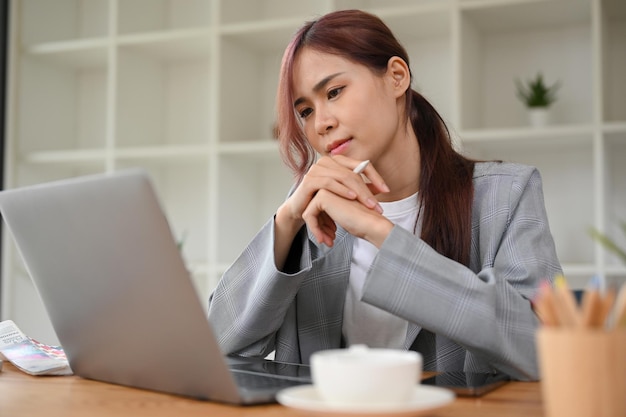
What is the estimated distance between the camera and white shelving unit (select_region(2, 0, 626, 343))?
8.71 feet

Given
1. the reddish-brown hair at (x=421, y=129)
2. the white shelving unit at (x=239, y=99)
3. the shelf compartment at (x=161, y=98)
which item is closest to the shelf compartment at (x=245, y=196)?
the white shelving unit at (x=239, y=99)

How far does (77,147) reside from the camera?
141 inches

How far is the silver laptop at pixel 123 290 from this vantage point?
79 cm

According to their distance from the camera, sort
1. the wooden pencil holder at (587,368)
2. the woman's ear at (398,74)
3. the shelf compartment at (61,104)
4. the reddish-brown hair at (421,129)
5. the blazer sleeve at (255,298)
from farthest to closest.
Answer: the shelf compartment at (61,104), the woman's ear at (398,74), the reddish-brown hair at (421,129), the blazer sleeve at (255,298), the wooden pencil holder at (587,368)

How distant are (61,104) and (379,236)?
109 inches

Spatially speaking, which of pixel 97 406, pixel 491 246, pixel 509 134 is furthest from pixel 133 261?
pixel 509 134

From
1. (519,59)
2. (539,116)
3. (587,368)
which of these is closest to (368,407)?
(587,368)

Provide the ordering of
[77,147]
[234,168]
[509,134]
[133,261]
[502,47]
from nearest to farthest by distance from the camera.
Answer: [133,261] → [509,134] → [502,47] → [234,168] → [77,147]

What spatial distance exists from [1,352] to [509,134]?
1828mm

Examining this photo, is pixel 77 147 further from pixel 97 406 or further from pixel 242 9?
pixel 97 406

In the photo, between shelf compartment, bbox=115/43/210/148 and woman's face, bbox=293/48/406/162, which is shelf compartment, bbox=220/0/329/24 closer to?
shelf compartment, bbox=115/43/210/148

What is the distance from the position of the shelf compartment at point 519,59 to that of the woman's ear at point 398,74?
3.46 ft

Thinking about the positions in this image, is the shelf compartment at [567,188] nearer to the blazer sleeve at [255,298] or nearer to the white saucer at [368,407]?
the blazer sleeve at [255,298]

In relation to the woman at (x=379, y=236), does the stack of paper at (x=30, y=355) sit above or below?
below
